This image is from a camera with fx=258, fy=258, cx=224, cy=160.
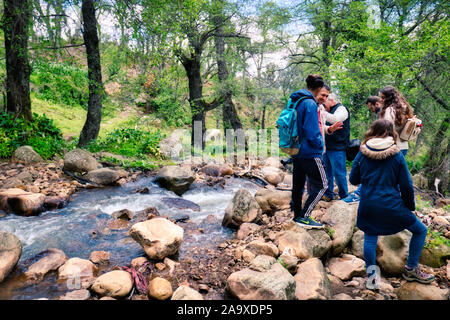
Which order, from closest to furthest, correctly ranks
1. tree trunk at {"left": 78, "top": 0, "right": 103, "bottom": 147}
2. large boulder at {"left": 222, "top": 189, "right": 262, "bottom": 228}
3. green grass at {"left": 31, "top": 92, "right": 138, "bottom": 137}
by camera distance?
large boulder at {"left": 222, "top": 189, "right": 262, "bottom": 228} < tree trunk at {"left": 78, "top": 0, "right": 103, "bottom": 147} < green grass at {"left": 31, "top": 92, "right": 138, "bottom": 137}

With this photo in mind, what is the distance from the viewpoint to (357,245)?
3762 millimetres

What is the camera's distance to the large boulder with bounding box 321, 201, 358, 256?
A: 3.72 metres

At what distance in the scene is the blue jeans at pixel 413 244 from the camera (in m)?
2.78

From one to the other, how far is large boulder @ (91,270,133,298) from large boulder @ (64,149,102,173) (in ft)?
16.9

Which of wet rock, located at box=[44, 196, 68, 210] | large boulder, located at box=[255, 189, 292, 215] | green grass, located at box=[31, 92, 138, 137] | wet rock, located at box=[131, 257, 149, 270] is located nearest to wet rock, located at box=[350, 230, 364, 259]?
large boulder, located at box=[255, 189, 292, 215]

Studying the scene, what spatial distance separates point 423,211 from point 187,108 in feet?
31.2

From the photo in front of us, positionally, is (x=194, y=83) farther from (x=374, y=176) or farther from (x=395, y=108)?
(x=374, y=176)

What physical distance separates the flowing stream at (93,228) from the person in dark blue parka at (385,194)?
2.36m

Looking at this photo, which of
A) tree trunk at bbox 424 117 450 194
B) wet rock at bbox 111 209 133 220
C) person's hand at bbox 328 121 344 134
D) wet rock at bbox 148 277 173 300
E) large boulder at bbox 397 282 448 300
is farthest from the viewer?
tree trunk at bbox 424 117 450 194

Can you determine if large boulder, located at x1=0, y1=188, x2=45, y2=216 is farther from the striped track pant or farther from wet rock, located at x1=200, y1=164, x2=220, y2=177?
wet rock, located at x1=200, y1=164, x2=220, y2=177

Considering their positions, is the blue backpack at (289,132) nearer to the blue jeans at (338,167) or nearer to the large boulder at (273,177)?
the blue jeans at (338,167)

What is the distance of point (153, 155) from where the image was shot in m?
10.5
